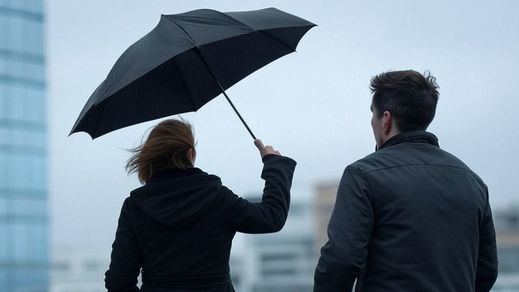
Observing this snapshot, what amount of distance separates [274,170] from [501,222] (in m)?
97.5

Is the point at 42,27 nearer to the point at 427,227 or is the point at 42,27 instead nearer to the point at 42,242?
the point at 42,242

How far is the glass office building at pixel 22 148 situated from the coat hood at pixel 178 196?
49488 mm

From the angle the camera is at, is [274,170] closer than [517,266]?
Yes

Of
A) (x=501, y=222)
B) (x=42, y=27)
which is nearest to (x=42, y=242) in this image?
(x=42, y=27)

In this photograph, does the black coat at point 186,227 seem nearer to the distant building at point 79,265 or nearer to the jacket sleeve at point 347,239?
the jacket sleeve at point 347,239

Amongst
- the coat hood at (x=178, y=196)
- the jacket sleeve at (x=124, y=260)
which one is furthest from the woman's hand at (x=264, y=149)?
the jacket sleeve at (x=124, y=260)

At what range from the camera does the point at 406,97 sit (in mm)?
3068

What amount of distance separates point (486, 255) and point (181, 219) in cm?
104

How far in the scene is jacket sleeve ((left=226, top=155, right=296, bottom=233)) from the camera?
344 centimetres

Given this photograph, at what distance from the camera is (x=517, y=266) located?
87.9m

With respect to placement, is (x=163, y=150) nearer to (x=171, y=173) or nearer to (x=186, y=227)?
(x=171, y=173)

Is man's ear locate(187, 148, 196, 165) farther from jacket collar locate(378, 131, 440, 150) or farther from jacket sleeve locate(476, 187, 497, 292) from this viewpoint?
jacket sleeve locate(476, 187, 497, 292)

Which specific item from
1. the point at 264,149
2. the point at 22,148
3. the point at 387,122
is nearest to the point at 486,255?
the point at 387,122

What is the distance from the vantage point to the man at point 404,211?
9.60ft
